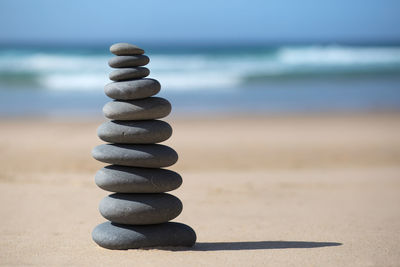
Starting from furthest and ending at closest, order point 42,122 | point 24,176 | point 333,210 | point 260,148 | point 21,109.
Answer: point 21,109 → point 42,122 → point 260,148 → point 24,176 → point 333,210

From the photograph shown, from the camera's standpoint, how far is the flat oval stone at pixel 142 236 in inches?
282

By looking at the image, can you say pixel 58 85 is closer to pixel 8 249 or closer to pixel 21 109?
Answer: pixel 21 109

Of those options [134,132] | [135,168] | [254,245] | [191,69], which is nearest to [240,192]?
[254,245]

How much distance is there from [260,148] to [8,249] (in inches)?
349

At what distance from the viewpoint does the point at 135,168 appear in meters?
7.30

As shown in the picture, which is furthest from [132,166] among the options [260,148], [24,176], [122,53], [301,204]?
[260,148]

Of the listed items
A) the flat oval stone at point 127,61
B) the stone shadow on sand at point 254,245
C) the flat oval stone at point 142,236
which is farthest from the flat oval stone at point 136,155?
the stone shadow on sand at point 254,245

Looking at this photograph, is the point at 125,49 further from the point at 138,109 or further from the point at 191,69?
the point at 191,69

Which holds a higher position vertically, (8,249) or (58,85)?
(58,85)

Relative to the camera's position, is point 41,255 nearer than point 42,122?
Yes

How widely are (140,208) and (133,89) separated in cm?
147

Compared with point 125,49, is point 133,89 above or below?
below

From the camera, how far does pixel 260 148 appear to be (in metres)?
15.3

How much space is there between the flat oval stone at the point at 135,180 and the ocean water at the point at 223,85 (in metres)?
14.1
